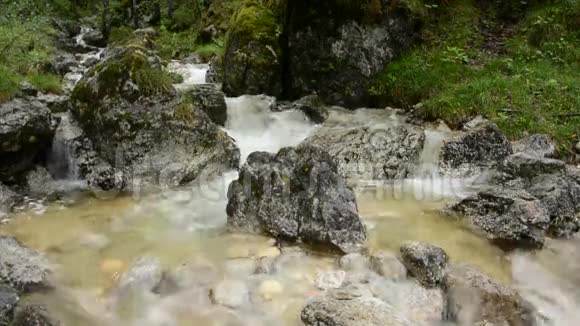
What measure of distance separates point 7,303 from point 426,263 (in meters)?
4.18

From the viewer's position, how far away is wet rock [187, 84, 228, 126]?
10391 millimetres

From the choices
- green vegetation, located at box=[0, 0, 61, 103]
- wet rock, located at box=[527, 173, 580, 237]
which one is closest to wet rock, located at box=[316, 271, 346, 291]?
wet rock, located at box=[527, 173, 580, 237]

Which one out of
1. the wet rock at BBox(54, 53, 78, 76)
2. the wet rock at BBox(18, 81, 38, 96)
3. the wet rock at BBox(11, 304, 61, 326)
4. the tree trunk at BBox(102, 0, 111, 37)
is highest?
the tree trunk at BBox(102, 0, 111, 37)

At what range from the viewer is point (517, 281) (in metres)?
5.92

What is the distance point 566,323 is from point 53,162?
25.2 ft

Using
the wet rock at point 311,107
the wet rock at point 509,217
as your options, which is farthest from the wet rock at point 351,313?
the wet rock at point 311,107

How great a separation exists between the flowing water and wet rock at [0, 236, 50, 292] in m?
0.17

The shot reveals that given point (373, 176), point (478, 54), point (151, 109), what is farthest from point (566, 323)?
point (478, 54)

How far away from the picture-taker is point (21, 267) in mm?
5402

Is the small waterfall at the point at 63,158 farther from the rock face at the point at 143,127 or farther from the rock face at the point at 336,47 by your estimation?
the rock face at the point at 336,47

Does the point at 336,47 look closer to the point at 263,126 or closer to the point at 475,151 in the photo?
the point at 263,126

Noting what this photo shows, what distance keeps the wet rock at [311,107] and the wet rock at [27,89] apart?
5.03 meters

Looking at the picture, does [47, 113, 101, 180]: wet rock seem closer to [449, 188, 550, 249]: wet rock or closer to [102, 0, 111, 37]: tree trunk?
[449, 188, 550, 249]: wet rock

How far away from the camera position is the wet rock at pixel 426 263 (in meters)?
5.50
